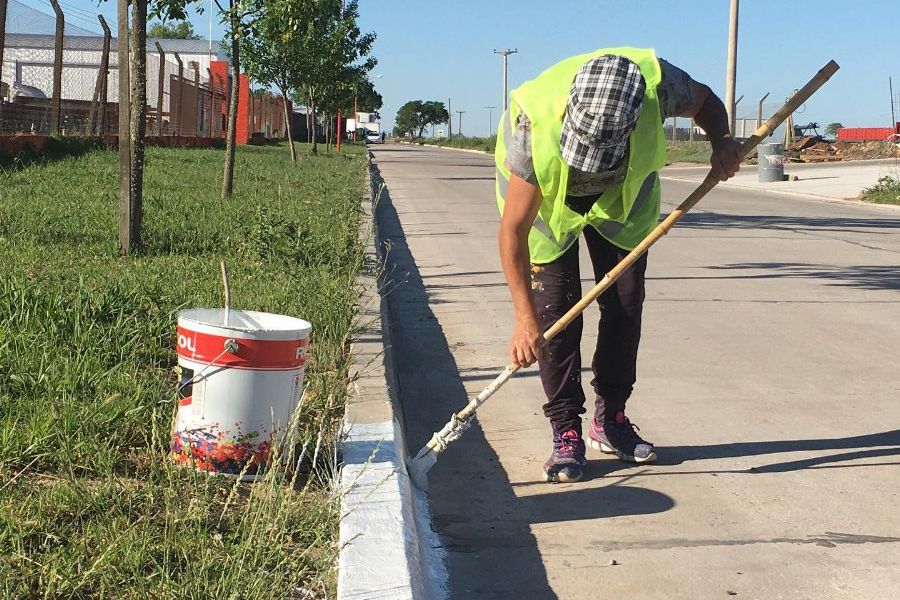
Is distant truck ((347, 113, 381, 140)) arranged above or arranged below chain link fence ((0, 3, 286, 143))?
above

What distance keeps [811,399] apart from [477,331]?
2.45m

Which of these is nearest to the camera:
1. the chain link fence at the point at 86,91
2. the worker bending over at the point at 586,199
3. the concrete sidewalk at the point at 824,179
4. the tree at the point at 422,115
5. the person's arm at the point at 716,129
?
the worker bending over at the point at 586,199

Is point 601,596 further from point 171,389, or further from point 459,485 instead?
point 171,389

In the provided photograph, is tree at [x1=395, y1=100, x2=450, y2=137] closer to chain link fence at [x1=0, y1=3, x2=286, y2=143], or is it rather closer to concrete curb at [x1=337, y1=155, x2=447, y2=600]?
chain link fence at [x1=0, y1=3, x2=286, y2=143]

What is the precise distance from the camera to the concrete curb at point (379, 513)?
296 cm

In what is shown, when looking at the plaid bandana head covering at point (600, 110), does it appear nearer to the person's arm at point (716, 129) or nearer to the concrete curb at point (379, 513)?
the person's arm at point (716, 129)

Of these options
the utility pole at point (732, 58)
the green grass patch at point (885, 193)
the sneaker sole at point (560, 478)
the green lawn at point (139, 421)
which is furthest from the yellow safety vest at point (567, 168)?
the utility pole at point (732, 58)

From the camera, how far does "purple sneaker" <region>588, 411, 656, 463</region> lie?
14.9 ft

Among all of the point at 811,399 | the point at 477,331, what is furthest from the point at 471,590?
the point at 477,331

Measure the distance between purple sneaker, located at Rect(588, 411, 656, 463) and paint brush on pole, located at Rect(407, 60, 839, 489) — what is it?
2.03ft

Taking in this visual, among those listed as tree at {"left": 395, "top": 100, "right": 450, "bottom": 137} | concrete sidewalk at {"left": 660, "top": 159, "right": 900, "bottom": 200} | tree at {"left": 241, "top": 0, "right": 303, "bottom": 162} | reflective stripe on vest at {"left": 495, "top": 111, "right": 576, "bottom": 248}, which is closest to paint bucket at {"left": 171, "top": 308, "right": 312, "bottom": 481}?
reflective stripe on vest at {"left": 495, "top": 111, "right": 576, "bottom": 248}

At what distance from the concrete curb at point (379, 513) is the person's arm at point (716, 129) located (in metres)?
1.50

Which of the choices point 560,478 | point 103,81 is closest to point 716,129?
point 560,478

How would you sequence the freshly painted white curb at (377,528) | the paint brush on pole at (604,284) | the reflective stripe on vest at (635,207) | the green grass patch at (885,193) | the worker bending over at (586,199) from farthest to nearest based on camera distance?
the green grass patch at (885,193) < the reflective stripe on vest at (635,207) < the paint brush on pole at (604,284) < the worker bending over at (586,199) < the freshly painted white curb at (377,528)
